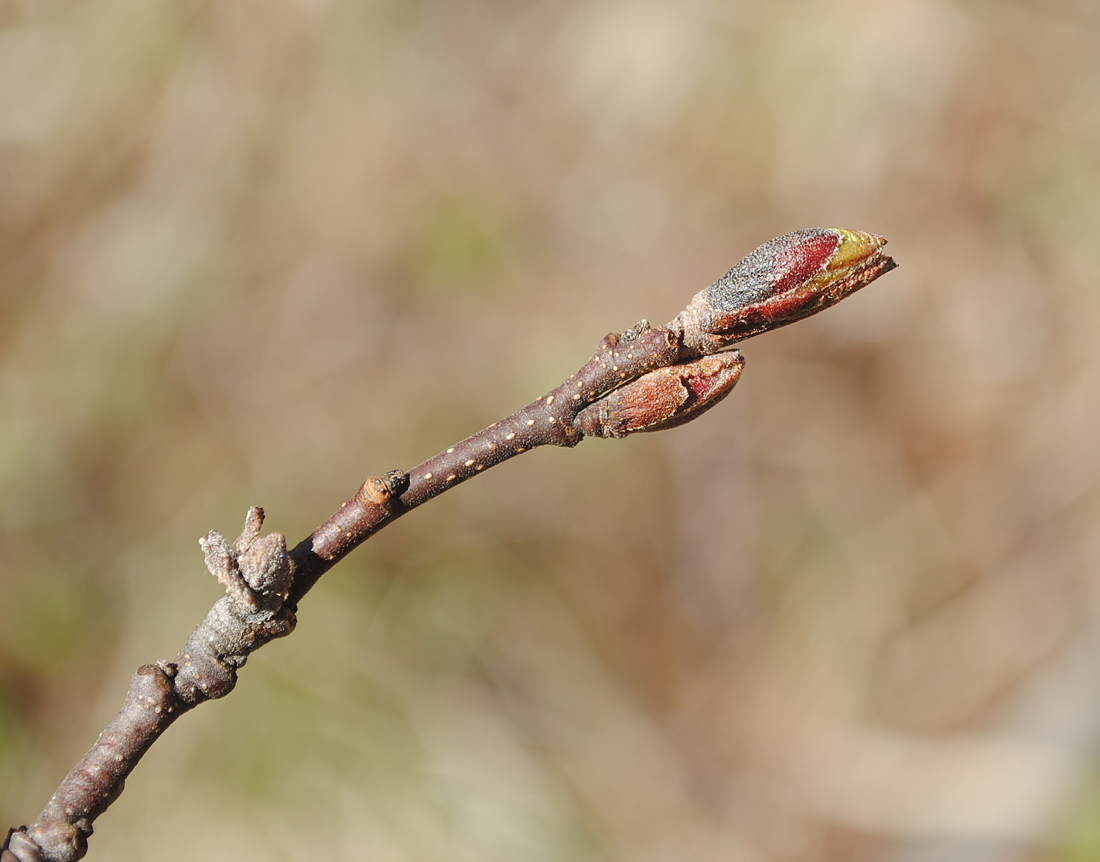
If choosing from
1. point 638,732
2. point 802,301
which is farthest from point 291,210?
point 802,301

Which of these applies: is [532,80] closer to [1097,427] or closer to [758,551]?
[758,551]

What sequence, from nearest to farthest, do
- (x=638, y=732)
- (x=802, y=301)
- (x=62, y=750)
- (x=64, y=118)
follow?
(x=802, y=301) → (x=62, y=750) → (x=638, y=732) → (x=64, y=118)

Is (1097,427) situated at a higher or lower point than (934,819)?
higher

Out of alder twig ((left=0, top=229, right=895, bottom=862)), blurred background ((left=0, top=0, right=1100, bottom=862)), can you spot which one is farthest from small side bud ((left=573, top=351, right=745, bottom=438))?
blurred background ((left=0, top=0, right=1100, bottom=862))

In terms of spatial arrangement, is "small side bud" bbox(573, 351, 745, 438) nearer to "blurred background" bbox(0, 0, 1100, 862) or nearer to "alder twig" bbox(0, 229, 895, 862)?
"alder twig" bbox(0, 229, 895, 862)

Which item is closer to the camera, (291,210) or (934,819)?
(934,819)

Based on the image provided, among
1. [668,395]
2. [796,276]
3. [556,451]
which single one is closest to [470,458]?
[668,395]

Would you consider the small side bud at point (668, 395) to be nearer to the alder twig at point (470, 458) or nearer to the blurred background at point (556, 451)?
the alder twig at point (470, 458)
